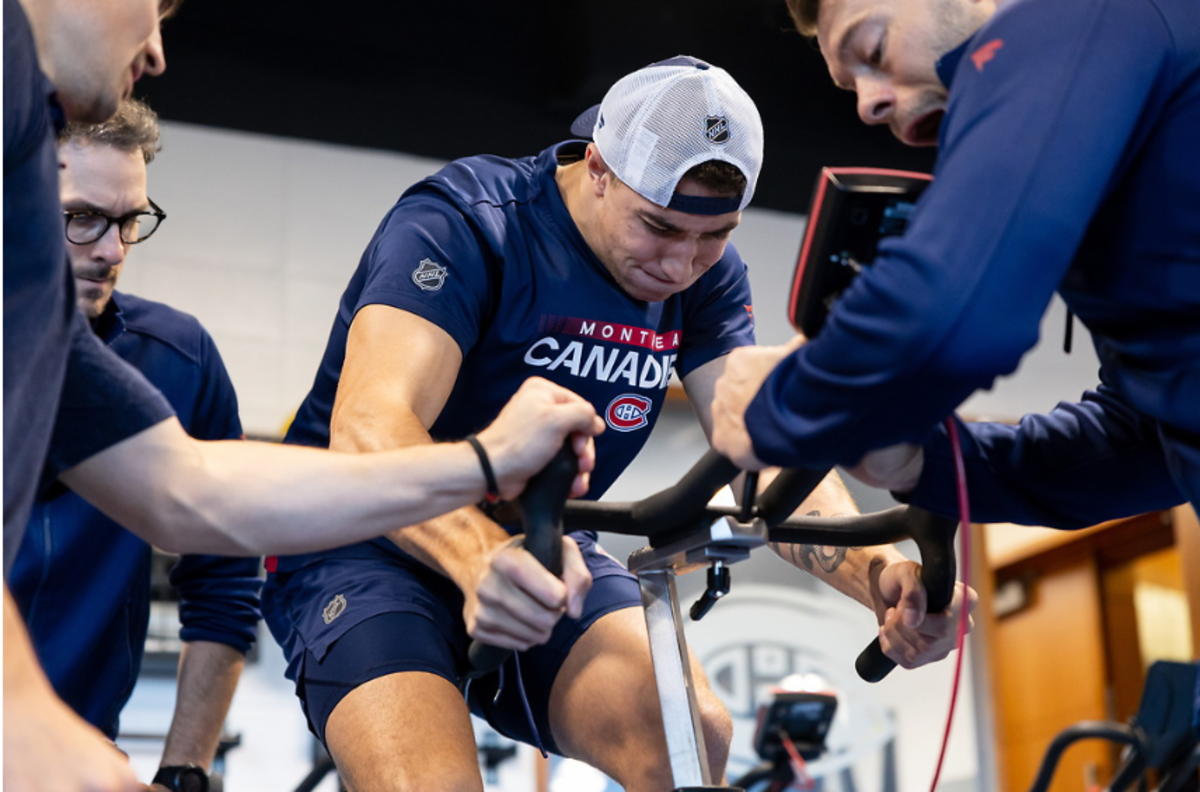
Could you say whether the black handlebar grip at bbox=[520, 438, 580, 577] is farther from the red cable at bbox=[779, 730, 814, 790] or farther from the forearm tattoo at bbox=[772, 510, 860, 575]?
the red cable at bbox=[779, 730, 814, 790]

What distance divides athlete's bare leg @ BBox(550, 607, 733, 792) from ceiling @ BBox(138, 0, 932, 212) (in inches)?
115

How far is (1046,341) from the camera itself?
5.98 metres

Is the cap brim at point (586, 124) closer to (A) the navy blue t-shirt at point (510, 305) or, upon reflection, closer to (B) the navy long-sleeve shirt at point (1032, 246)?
(A) the navy blue t-shirt at point (510, 305)

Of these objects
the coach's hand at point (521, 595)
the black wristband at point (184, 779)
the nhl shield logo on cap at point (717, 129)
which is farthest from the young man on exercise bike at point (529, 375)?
the black wristband at point (184, 779)

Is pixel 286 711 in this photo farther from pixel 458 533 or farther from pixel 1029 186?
pixel 1029 186

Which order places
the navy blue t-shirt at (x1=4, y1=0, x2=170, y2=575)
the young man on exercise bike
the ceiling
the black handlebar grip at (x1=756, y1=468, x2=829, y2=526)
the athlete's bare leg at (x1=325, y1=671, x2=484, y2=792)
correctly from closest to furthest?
the navy blue t-shirt at (x1=4, y1=0, x2=170, y2=575) < the black handlebar grip at (x1=756, y1=468, x2=829, y2=526) < the athlete's bare leg at (x1=325, y1=671, x2=484, y2=792) < the young man on exercise bike < the ceiling

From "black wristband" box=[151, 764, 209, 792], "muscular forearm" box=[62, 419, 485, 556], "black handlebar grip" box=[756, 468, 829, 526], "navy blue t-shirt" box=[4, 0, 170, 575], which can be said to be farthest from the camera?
"black wristband" box=[151, 764, 209, 792]

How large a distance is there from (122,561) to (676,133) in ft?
4.02

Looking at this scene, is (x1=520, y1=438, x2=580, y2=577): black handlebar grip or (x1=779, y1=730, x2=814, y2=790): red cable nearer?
(x1=520, y1=438, x2=580, y2=577): black handlebar grip

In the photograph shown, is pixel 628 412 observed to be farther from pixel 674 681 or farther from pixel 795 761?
pixel 795 761

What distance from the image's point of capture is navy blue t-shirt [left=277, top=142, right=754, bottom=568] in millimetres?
1959

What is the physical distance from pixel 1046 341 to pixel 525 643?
4976 mm

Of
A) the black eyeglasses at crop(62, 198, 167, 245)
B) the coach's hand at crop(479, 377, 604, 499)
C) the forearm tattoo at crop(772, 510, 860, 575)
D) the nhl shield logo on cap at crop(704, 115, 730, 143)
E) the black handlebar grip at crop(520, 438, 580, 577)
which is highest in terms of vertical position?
the nhl shield logo on cap at crop(704, 115, 730, 143)

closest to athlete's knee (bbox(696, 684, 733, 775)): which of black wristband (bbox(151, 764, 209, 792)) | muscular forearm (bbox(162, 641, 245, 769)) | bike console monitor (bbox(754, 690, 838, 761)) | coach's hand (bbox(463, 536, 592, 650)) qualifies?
coach's hand (bbox(463, 536, 592, 650))
